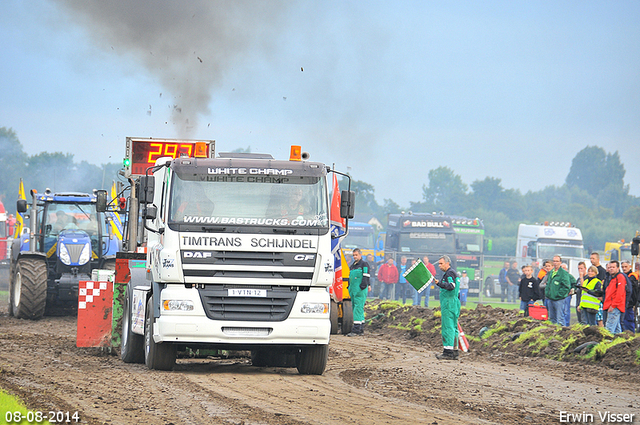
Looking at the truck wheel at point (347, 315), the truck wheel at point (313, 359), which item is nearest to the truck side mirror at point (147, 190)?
the truck wheel at point (313, 359)

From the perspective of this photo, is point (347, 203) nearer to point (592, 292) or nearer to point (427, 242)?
point (592, 292)

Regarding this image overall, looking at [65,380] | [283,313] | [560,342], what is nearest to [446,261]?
[560,342]

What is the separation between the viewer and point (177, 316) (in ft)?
33.0

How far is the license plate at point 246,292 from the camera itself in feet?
33.3

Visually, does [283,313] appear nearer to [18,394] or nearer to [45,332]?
[18,394]

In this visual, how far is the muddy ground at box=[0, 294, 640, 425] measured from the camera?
26.3ft

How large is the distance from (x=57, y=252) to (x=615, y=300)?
12.6 meters

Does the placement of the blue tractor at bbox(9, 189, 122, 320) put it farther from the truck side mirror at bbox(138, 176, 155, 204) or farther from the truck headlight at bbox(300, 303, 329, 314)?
the truck headlight at bbox(300, 303, 329, 314)

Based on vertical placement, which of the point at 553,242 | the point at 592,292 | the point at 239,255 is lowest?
the point at 592,292

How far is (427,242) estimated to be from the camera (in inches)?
1366

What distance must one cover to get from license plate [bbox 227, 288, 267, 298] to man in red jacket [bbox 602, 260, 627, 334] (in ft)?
28.4

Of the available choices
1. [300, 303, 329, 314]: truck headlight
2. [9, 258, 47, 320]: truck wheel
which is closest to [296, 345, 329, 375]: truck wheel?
[300, 303, 329, 314]: truck headlight

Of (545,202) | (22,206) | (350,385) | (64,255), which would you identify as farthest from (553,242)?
(545,202)

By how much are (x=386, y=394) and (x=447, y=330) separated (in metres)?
4.55
